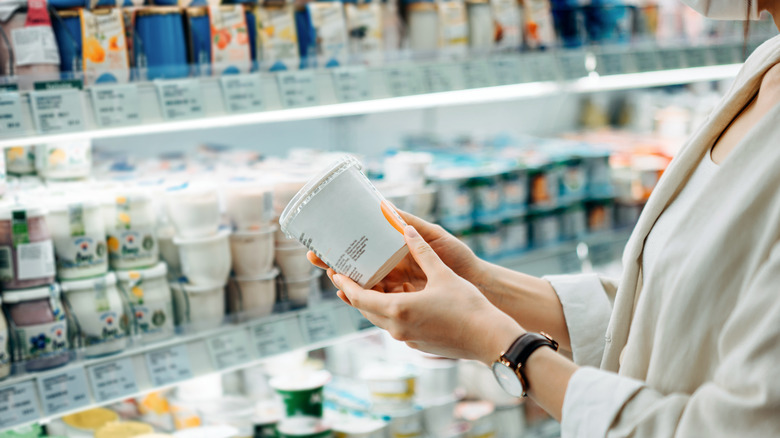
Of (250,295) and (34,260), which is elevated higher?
(34,260)

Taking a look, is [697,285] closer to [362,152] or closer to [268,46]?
[268,46]

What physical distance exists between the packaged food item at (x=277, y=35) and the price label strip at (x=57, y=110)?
0.42 metres

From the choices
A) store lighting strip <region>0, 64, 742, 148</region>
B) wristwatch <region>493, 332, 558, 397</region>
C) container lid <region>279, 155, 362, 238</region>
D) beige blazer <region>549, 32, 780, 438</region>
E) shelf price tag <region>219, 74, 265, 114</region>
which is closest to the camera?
beige blazer <region>549, 32, 780, 438</region>

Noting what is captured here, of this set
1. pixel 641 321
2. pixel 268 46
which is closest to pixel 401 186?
pixel 268 46

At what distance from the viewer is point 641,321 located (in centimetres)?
89

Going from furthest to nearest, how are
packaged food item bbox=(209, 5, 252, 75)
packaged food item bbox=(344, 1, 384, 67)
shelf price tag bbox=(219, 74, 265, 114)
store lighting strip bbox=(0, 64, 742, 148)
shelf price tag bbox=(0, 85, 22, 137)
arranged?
packaged food item bbox=(344, 1, 384, 67) → store lighting strip bbox=(0, 64, 742, 148) → packaged food item bbox=(209, 5, 252, 75) → shelf price tag bbox=(219, 74, 265, 114) → shelf price tag bbox=(0, 85, 22, 137)

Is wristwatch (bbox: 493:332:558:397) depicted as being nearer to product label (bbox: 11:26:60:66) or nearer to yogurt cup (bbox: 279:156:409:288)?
yogurt cup (bbox: 279:156:409:288)

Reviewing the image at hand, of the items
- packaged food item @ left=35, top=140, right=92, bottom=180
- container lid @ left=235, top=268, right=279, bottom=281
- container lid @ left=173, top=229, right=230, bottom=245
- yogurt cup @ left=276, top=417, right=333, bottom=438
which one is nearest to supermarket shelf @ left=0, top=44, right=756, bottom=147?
packaged food item @ left=35, top=140, right=92, bottom=180

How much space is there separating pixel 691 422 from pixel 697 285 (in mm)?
151

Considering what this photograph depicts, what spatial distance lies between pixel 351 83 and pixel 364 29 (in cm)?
25

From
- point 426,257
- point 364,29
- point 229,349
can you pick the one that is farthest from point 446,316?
point 364,29

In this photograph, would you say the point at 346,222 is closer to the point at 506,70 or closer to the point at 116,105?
the point at 116,105

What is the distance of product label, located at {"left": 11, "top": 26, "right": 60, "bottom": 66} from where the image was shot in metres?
1.21

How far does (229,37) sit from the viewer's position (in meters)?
1.44
